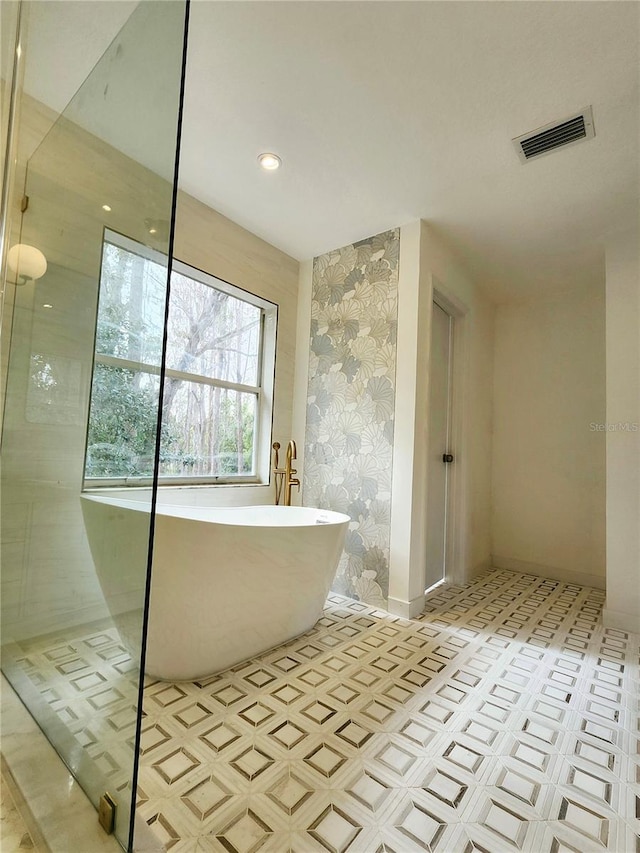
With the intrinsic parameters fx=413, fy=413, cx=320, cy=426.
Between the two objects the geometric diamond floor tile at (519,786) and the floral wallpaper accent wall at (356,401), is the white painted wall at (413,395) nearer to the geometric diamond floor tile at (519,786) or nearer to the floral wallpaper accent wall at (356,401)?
the floral wallpaper accent wall at (356,401)

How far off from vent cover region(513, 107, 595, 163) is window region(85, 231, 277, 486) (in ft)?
5.88

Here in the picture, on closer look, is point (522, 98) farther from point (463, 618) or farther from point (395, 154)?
point (463, 618)

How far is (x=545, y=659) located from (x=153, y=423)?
2.18m

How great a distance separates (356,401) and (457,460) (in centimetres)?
107

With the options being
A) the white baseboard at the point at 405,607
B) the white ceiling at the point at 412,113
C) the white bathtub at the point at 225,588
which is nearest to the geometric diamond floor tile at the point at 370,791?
the white bathtub at the point at 225,588

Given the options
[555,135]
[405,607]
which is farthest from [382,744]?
[555,135]

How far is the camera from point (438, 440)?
10.6ft

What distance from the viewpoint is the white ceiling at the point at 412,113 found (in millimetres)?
1451

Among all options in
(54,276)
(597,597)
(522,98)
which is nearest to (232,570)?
(54,276)

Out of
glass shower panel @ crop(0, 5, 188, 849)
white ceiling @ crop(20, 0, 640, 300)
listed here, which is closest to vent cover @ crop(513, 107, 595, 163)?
white ceiling @ crop(20, 0, 640, 300)

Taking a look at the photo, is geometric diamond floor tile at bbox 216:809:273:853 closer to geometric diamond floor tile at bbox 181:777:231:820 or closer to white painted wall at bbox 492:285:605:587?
geometric diamond floor tile at bbox 181:777:231:820

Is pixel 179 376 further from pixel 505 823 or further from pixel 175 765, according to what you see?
pixel 505 823

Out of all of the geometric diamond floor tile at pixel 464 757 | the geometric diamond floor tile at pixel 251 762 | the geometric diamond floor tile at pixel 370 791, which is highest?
the geometric diamond floor tile at pixel 251 762

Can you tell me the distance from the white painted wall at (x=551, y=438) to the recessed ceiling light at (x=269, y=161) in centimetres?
266
